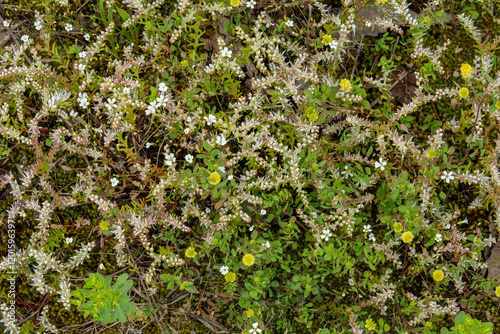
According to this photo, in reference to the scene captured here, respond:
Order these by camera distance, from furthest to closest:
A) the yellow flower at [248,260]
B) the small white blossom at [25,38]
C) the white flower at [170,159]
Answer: the small white blossom at [25,38]
the white flower at [170,159]
the yellow flower at [248,260]

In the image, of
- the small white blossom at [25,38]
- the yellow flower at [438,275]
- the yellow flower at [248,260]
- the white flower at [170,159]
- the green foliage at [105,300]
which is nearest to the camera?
the green foliage at [105,300]

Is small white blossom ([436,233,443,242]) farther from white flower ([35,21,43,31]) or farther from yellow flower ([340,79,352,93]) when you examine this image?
white flower ([35,21,43,31])

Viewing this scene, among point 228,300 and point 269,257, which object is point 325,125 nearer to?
point 269,257

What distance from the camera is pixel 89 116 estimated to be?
13.1 ft

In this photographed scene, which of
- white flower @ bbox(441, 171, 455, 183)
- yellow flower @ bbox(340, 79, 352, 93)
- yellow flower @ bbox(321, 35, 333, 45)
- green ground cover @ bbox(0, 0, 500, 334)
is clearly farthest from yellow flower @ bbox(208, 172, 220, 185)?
white flower @ bbox(441, 171, 455, 183)

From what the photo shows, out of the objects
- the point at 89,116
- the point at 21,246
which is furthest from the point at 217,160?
the point at 21,246

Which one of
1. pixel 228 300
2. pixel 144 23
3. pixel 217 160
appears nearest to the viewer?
pixel 217 160

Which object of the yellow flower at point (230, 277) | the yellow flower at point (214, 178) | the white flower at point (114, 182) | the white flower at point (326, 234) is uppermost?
the yellow flower at point (214, 178)

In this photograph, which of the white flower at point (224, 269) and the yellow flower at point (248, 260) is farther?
the white flower at point (224, 269)

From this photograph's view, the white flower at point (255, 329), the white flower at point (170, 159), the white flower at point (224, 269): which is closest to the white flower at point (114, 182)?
the white flower at point (170, 159)

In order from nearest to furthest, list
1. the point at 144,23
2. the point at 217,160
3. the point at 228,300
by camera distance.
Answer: the point at 217,160, the point at 228,300, the point at 144,23

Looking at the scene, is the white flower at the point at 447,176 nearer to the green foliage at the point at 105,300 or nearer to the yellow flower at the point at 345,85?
the yellow flower at the point at 345,85

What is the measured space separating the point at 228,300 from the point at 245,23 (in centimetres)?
302

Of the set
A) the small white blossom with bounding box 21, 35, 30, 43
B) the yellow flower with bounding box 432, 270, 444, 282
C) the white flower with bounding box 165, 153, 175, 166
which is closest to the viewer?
the white flower with bounding box 165, 153, 175, 166
